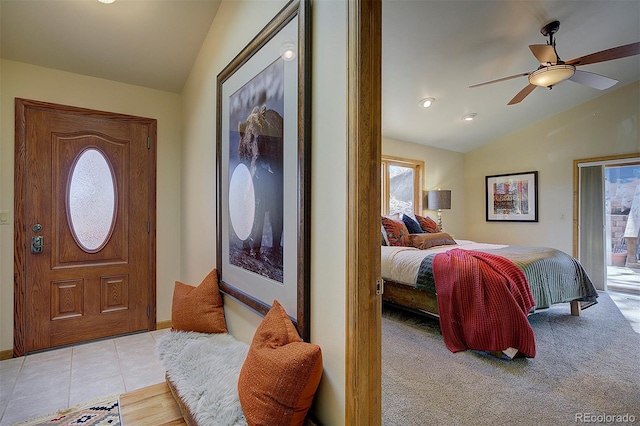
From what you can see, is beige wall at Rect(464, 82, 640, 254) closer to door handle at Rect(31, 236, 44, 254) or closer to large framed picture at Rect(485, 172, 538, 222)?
large framed picture at Rect(485, 172, 538, 222)

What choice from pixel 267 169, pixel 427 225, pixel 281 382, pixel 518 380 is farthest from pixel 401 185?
pixel 281 382

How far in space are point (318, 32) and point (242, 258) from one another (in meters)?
1.31

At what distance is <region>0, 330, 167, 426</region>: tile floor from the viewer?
1.92m

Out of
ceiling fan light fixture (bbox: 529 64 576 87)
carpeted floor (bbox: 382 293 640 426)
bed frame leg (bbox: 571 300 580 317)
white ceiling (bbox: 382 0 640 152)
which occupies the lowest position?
carpeted floor (bbox: 382 293 640 426)

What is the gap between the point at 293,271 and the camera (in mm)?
1406

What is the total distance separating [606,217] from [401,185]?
10.4 ft

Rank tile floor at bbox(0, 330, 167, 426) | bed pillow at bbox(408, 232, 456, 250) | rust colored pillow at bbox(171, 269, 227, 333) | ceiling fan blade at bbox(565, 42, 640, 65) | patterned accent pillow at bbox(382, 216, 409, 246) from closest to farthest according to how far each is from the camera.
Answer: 1. tile floor at bbox(0, 330, 167, 426)
2. rust colored pillow at bbox(171, 269, 227, 333)
3. ceiling fan blade at bbox(565, 42, 640, 65)
4. bed pillow at bbox(408, 232, 456, 250)
5. patterned accent pillow at bbox(382, 216, 409, 246)

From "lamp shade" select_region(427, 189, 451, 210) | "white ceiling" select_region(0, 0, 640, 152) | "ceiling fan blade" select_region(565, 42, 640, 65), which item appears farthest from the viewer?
"lamp shade" select_region(427, 189, 451, 210)

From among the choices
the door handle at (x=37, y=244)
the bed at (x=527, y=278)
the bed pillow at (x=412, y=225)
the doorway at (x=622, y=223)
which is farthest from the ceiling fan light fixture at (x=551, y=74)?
the door handle at (x=37, y=244)

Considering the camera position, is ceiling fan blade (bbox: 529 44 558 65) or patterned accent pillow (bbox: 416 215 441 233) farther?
patterned accent pillow (bbox: 416 215 441 233)

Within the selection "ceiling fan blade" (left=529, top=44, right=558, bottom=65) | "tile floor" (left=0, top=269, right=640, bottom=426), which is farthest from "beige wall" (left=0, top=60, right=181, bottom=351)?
"ceiling fan blade" (left=529, top=44, right=558, bottom=65)

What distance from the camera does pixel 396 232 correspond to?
3869 millimetres

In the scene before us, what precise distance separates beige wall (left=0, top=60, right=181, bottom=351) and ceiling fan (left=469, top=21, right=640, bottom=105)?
3483 millimetres

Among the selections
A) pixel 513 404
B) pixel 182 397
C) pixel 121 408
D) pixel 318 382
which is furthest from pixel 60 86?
pixel 513 404
